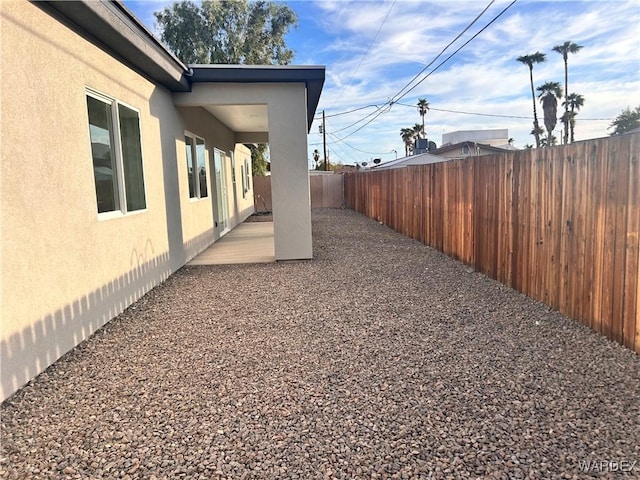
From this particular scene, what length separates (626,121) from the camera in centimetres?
3453

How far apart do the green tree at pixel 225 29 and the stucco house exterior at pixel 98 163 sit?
16.7 meters

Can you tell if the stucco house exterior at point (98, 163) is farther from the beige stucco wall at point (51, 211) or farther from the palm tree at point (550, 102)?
the palm tree at point (550, 102)

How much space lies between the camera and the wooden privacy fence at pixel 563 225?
3.66 m

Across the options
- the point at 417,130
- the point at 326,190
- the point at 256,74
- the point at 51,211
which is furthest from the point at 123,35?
the point at 417,130

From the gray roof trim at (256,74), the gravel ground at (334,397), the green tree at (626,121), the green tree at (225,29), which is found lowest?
the gravel ground at (334,397)

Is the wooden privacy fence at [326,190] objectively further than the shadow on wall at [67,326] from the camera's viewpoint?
Yes

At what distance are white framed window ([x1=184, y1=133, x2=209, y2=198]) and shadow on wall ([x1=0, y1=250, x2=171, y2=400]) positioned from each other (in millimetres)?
3356

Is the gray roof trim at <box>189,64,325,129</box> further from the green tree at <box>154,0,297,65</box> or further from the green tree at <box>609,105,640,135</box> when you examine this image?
the green tree at <box>609,105,640,135</box>

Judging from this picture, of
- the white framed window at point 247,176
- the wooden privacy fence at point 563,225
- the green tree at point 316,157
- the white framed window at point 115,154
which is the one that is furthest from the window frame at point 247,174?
the green tree at point 316,157

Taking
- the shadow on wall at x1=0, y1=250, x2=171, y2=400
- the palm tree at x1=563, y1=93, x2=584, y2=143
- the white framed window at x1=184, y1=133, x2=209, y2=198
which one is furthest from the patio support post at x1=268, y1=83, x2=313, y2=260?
the palm tree at x1=563, y1=93, x2=584, y2=143

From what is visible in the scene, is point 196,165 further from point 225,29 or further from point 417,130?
point 417,130

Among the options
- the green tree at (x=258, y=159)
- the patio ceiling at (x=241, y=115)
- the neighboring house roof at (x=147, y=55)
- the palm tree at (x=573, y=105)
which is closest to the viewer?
the neighboring house roof at (x=147, y=55)

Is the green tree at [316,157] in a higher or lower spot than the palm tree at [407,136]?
lower

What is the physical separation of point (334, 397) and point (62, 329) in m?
2.53
